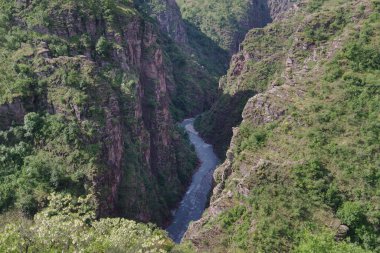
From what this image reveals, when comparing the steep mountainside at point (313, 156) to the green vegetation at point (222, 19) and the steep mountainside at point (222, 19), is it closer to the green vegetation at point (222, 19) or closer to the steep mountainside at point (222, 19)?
the steep mountainside at point (222, 19)

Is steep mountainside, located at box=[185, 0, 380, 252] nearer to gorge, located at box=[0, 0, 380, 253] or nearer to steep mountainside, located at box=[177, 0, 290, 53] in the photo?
gorge, located at box=[0, 0, 380, 253]

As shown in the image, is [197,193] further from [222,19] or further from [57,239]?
[222,19]

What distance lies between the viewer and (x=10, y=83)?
5953cm

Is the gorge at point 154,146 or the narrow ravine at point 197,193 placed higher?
the gorge at point 154,146

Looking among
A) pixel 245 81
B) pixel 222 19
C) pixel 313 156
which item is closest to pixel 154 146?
pixel 245 81

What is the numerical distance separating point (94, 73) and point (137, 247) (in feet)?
117

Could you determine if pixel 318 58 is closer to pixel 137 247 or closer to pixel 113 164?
pixel 113 164

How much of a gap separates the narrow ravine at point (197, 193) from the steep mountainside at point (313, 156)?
12233 mm

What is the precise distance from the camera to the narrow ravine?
7094 centimetres

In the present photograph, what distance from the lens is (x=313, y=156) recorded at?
49.9m

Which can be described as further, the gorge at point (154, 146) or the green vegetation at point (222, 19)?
the green vegetation at point (222, 19)

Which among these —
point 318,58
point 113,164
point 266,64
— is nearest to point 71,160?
point 113,164

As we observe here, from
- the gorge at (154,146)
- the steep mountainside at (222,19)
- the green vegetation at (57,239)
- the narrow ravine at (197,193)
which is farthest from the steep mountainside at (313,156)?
the steep mountainside at (222,19)

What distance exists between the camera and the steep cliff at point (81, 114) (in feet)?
180
